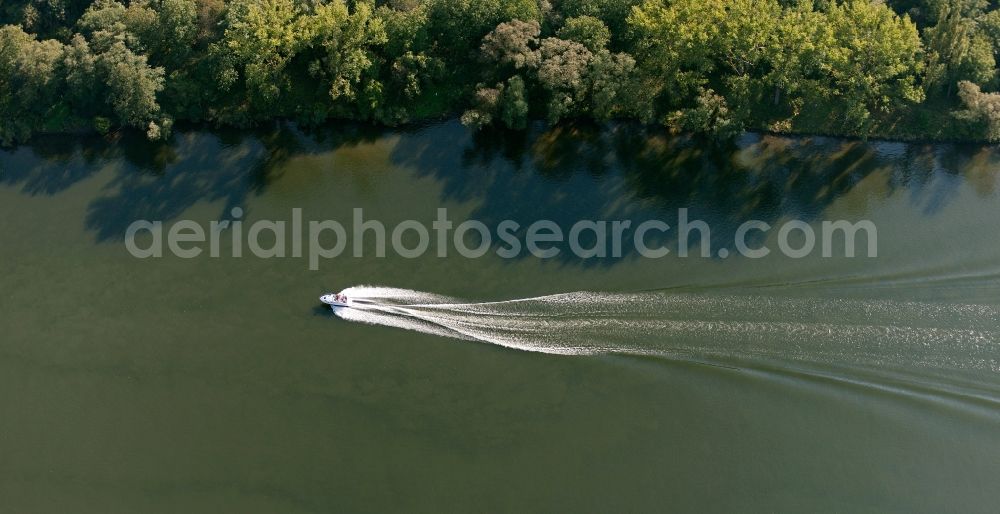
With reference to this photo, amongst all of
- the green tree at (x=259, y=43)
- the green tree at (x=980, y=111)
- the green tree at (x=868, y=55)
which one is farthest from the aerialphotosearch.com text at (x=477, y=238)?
the green tree at (x=980, y=111)

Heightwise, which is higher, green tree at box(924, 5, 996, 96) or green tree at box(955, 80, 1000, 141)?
green tree at box(924, 5, 996, 96)

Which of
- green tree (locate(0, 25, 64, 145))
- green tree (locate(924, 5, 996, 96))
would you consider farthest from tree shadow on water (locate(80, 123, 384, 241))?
green tree (locate(924, 5, 996, 96))

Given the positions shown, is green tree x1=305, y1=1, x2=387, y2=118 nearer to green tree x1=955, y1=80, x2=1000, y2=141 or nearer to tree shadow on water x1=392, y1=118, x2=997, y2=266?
tree shadow on water x1=392, y1=118, x2=997, y2=266

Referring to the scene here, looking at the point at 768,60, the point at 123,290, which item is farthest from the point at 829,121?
the point at 123,290

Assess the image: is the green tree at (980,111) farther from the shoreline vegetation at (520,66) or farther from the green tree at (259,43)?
the green tree at (259,43)

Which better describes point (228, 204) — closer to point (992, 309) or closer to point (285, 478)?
point (285, 478)
